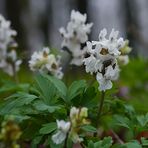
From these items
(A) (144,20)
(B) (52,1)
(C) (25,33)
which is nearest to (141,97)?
(C) (25,33)

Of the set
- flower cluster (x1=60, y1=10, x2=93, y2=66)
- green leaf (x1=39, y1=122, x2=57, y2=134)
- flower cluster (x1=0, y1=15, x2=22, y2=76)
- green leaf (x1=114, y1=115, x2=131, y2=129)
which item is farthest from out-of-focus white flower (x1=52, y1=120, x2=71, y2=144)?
flower cluster (x1=0, y1=15, x2=22, y2=76)

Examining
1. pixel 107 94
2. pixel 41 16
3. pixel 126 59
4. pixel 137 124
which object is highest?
pixel 41 16

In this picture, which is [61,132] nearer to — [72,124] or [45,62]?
[72,124]

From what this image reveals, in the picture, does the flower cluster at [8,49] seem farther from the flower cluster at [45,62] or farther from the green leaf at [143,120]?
the green leaf at [143,120]

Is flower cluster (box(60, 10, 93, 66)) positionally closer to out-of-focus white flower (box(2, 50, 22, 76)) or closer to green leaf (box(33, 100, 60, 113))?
out-of-focus white flower (box(2, 50, 22, 76))

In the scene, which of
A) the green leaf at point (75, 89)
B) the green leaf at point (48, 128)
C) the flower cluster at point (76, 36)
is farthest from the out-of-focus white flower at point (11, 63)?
the green leaf at point (48, 128)

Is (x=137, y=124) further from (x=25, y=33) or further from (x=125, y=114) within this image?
(x=25, y=33)
